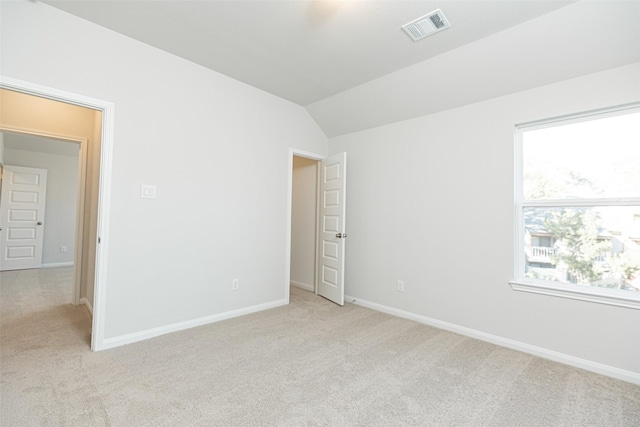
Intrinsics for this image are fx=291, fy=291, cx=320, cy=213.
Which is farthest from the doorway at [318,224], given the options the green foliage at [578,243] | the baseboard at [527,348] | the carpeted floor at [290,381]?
the green foliage at [578,243]

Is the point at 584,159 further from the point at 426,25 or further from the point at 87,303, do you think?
the point at 87,303

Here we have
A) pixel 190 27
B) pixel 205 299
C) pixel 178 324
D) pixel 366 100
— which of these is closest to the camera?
pixel 190 27

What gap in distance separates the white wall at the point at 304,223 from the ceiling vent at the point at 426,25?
2.49 m

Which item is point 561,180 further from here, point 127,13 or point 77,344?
point 77,344

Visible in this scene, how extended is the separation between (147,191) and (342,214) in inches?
90.5

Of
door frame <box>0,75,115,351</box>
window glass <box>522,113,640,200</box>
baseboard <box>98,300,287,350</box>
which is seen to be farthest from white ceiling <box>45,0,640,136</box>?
baseboard <box>98,300,287,350</box>

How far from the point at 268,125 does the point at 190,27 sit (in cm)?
140

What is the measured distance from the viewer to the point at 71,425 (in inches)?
61.4

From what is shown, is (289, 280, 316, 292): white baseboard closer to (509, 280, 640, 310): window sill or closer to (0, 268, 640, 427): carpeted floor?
(0, 268, 640, 427): carpeted floor

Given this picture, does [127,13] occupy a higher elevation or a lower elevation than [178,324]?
higher

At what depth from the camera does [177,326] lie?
292 cm

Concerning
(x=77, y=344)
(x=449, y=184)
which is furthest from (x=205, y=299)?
(x=449, y=184)

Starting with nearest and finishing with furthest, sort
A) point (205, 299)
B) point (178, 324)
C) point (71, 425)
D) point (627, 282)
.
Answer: point (71, 425) < point (627, 282) < point (178, 324) < point (205, 299)

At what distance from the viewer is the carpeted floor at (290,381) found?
66.5 inches
